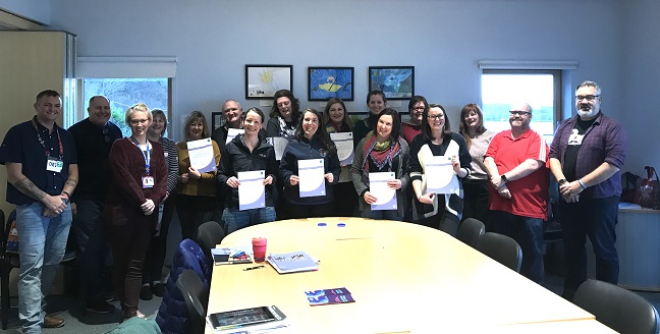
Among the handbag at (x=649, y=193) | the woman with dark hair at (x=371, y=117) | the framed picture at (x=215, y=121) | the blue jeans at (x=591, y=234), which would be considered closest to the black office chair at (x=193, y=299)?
the woman with dark hair at (x=371, y=117)

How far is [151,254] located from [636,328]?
369cm

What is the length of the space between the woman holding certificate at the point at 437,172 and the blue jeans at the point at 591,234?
0.86 m

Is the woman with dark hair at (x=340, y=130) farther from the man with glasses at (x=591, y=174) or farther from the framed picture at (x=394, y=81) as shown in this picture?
the man with glasses at (x=591, y=174)

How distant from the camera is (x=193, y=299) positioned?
172 centimetres

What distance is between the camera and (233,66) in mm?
4992

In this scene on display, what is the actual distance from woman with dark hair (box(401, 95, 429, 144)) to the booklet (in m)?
2.28

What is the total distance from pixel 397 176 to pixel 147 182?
1909 mm

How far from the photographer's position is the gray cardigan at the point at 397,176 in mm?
3791

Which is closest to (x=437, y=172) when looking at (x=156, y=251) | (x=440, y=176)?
(x=440, y=176)

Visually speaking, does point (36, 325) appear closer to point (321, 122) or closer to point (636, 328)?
point (321, 122)

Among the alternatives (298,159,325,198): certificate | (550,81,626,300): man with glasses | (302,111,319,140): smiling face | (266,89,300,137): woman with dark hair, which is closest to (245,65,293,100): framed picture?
(266,89,300,137): woman with dark hair

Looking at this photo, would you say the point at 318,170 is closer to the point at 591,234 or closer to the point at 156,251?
the point at 156,251

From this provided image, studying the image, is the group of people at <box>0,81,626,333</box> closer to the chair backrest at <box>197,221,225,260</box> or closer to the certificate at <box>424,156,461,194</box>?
the certificate at <box>424,156,461,194</box>

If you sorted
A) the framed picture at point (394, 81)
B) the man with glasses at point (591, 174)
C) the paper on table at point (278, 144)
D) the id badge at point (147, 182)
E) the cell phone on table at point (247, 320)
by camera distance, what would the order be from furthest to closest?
the framed picture at point (394, 81) < the paper on table at point (278, 144) < the man with glasses at point (591, 174) < the id badge at point (147, 182) < the cell phone on table at point (247, 320)
